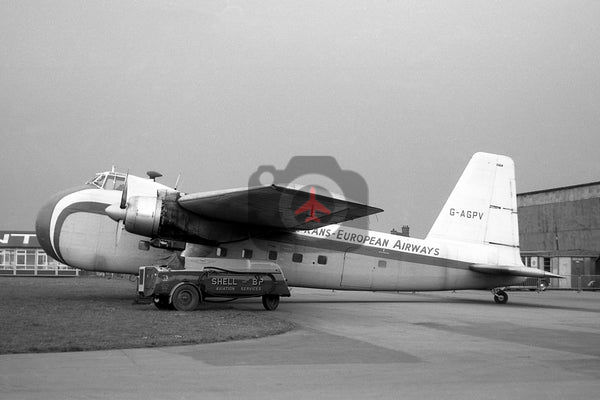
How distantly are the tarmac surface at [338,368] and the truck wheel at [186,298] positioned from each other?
176 inches

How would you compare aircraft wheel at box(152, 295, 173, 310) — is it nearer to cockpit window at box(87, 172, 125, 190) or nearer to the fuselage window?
Answer: the fuselage window

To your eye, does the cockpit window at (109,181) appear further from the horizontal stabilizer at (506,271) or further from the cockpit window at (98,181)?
the horizontal stabilizer at (506,271)

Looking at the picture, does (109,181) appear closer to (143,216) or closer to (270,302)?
(143,216)

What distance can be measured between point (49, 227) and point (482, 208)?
48.3 feet

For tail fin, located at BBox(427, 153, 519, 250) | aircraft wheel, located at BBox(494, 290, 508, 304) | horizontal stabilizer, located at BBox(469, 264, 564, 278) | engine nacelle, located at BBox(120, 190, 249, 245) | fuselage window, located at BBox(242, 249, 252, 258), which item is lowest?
aircraft wheel, located at BBox(494, 290, 508, 304)

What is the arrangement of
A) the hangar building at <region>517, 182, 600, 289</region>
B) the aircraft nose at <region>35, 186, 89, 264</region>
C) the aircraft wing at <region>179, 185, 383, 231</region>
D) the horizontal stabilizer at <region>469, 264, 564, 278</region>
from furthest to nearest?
the hangar building at <region>517, 182, 600, 289</region> → the horizontal stabilizer at <region>469, 264, 564, 278</region> → the aircraft nose at <region>35, 186, 89, 264</region> → the aircraft wing at <region>179, 185, 383, 231</region>

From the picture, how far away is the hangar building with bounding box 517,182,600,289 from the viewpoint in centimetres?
4322

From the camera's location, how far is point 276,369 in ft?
26.1

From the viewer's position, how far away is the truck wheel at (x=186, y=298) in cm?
1600

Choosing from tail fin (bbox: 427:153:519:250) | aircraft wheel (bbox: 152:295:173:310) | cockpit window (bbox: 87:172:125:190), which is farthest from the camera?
tail fin (bbox: 427:153:519:250)

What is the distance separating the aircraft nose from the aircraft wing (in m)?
4.51

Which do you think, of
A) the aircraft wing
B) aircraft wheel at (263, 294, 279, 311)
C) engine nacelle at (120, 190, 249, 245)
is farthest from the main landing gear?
engine nacelle at (120, 190, 249, 245)

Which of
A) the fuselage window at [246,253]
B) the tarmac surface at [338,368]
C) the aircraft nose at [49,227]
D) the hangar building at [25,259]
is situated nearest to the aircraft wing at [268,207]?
the fuselage window at [246,253]

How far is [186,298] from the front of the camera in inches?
635
